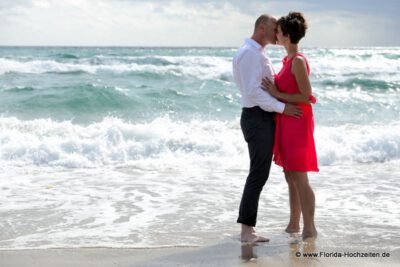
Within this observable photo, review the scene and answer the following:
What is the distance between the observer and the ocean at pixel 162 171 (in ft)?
17.3

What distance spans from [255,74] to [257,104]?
252 mm

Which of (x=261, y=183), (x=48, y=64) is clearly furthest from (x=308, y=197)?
(x=48, y=64)

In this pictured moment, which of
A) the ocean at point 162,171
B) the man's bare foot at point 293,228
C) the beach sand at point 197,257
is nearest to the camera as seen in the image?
the beach sand at point 197,257

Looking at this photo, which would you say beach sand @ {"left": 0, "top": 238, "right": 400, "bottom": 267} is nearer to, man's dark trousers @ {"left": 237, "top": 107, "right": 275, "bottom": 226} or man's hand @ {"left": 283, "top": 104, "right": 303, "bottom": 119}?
man's dark trousers @ {"left": 237, "top": 107, "right": 275, "bottom": 226}

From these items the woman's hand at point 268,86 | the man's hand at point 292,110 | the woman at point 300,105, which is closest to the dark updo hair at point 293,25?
the woman at point 300,105

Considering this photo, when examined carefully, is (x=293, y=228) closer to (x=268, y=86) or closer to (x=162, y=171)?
(x=268, y=86)

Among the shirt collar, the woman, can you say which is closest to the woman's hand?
the woman

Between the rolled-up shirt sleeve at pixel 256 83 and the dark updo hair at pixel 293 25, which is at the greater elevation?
the dark updo hair at pixel 293 25

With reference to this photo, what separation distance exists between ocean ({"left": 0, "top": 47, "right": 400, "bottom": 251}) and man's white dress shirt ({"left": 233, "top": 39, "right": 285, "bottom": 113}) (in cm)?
128

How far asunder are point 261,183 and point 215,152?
17.7ft

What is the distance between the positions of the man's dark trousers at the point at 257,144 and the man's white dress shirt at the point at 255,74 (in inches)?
4.2

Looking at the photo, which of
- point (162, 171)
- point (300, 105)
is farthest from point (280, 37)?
point (162, 171)

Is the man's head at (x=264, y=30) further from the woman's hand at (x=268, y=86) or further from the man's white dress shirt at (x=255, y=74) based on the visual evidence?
the woman's hand at (x=268, y=86)

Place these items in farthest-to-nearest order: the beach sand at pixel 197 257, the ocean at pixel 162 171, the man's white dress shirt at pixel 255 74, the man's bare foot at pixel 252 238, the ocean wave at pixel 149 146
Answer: the ocean wave at pixel 149 146 → the ocean at pixel 162 171 → the man's bare foot at pixel 252 238 → the man's white dress shirt at pixel 255 74 → the beach sand at pixel 197 257
